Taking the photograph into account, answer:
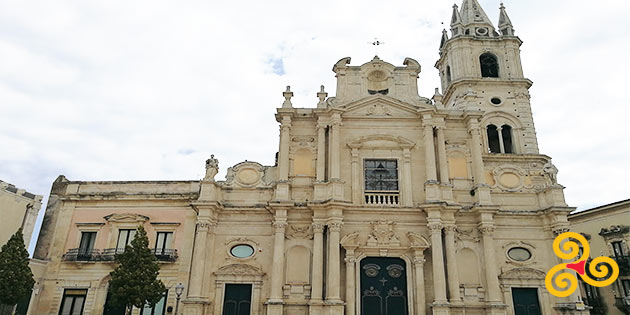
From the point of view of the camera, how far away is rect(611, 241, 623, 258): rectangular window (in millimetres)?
30281

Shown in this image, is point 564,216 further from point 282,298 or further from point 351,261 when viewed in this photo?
point 282,298

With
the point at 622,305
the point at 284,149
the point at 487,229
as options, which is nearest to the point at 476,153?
the point at 487,229

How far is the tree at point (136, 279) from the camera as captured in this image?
19.8 metres

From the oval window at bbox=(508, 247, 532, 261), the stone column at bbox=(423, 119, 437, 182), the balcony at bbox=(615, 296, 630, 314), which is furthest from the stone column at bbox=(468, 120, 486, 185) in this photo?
the balcony at bbox=(615, 296, 630, 314)

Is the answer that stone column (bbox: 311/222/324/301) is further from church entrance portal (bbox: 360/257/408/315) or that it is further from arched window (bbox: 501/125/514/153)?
arched window (bbox: 501/125/514/153)

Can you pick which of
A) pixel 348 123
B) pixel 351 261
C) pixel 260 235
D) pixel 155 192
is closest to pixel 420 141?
pixel 348 123

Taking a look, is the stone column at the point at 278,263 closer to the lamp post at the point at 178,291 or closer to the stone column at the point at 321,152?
the stone column at the point at 321,152

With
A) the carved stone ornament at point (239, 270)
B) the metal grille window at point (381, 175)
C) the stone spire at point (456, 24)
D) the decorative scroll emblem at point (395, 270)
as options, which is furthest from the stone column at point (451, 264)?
the stone spire at point (456, 24)

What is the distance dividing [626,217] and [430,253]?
16465 millimetres

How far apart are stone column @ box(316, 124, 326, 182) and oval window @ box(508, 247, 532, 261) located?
33.2ft

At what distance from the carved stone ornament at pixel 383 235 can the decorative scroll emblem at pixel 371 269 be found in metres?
1.10

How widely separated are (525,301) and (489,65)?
18.5m

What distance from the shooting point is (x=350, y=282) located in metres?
21.9

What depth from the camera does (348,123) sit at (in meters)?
25.9
